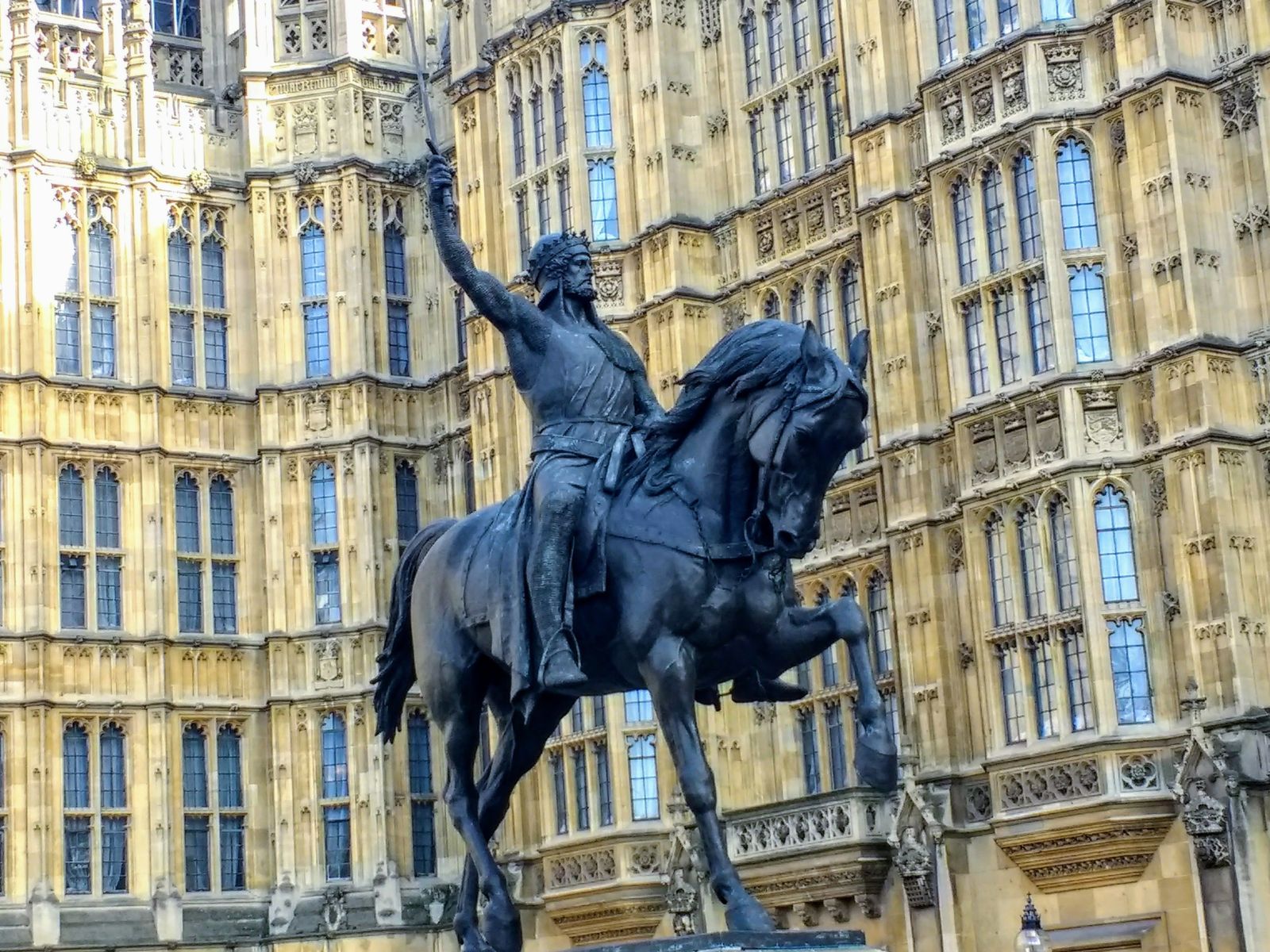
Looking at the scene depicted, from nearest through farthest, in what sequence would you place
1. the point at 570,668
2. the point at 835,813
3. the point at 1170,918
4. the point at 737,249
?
the point at 570,668 → the point at 1170,918 → the point at 835,813 → the point at 737,249

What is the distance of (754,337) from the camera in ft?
32.5

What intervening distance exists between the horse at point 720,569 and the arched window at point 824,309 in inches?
775

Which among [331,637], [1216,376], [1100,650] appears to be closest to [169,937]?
[331,637]

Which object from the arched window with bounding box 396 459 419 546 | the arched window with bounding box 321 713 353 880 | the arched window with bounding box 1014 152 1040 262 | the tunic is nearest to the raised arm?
the tunic

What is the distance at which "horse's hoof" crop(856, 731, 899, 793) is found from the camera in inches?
365

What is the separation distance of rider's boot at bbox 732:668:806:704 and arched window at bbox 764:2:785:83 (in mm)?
21607

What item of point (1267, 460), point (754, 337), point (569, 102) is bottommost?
point (754, 337)

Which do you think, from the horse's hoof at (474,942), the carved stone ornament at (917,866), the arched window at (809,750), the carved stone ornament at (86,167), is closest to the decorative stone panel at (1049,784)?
the carved stone ornament at (917,866)

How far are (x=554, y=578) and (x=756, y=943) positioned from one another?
74.6 inches

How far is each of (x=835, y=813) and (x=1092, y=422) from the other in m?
5.94

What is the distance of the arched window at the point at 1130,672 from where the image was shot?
24344mm

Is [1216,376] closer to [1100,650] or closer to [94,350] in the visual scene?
[1100,650]

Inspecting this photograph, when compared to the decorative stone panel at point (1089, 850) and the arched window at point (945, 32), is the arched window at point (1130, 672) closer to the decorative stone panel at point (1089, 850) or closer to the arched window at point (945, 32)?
the decorative stone panel at point (1089, 850)

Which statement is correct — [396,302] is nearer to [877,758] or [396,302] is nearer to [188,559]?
[188,559]
